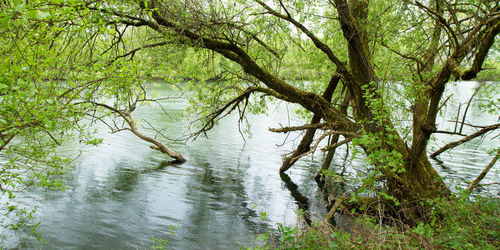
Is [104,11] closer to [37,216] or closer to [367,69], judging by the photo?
[37,216]

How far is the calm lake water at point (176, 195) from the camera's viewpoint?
30.4 feet

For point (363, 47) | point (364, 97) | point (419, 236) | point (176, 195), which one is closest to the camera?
point (419, 236)

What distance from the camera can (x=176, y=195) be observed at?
501 inches

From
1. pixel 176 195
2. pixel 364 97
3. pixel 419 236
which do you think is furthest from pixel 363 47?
pixel 176 195

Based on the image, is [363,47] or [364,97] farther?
[363,47]

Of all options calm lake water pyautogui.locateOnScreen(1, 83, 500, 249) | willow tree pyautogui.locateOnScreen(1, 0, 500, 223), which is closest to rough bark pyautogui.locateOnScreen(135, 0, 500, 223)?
willow tree pyautogui.locateOnScreen(1, 0, 500, 223)

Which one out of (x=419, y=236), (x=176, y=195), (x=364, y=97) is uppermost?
(x=364, y=97)

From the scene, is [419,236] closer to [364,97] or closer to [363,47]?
[364,97]

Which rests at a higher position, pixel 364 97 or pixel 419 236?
pixel 364 97

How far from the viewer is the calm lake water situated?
9.27m

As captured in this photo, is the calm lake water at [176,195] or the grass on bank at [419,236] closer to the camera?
the grass on bank at [419,236]

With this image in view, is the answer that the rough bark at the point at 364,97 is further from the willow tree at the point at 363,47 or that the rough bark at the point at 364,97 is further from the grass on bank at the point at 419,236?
the grass on bank at the point at 419,236

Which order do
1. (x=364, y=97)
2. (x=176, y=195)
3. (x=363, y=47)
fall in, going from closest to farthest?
1. (x=364, y=97)
2. (x=363, y=47)
3. (x=176, y=195)

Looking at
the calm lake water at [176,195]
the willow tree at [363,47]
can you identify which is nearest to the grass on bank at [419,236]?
the calm lake water at [176,195]
